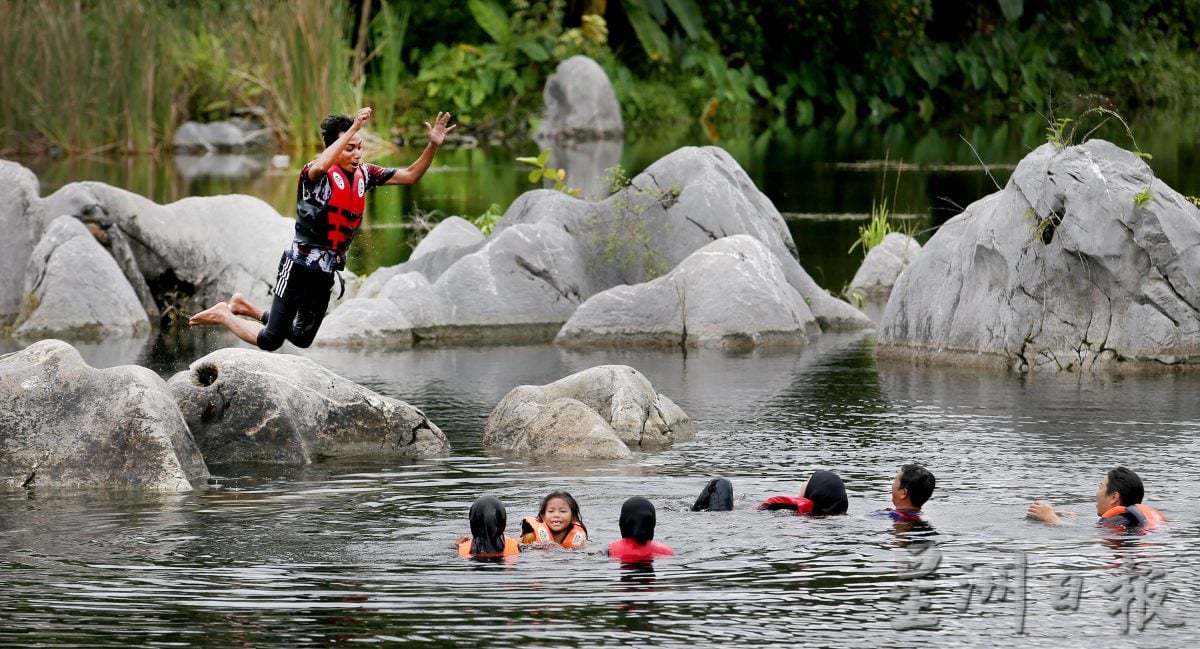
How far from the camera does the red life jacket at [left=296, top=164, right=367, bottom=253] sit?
11664mm

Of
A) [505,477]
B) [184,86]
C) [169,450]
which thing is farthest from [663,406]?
[184,86]

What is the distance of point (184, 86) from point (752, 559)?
1251 inches

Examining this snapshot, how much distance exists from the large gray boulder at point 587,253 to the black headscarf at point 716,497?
27.9 feet

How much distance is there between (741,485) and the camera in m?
12.7

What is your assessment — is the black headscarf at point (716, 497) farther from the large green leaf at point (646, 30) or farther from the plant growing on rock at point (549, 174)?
the large green leaf at point (646, 30)

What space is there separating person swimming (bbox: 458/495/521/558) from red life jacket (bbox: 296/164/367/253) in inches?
84.9

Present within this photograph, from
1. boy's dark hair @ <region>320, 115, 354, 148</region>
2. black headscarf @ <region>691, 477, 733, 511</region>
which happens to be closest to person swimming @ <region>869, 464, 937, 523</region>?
black headscarf @ <region>691, 477, 733, 511</region>

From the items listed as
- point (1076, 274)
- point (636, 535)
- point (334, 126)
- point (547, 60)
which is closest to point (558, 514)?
point (636, 535)

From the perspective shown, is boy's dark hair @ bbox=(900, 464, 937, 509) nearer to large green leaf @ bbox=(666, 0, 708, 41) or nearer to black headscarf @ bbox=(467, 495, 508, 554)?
black headscarf @ bbox=(467, 495, 508, 554)

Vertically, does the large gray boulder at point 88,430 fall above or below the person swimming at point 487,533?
above

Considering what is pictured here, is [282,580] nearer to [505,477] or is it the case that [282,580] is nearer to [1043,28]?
[505,477]

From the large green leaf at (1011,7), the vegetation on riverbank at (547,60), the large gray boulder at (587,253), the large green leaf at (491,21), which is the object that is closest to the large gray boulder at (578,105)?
the vegetation on riverbank at (547,60)

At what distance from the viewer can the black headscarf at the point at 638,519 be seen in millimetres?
10531

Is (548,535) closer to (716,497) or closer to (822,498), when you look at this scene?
→ (716,497)
